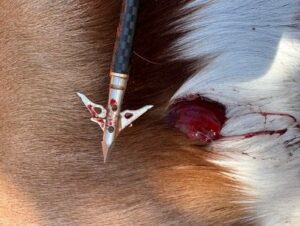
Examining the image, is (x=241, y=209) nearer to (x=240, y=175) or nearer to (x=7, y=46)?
(x=240, y=175)

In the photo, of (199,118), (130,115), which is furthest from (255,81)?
(130,115)

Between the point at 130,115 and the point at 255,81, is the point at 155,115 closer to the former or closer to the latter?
the point at 130,115

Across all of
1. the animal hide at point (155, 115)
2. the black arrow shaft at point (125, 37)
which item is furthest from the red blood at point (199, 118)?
the black arrow shaft at point (125, 37)

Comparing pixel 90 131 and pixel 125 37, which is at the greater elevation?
pixel 125 37

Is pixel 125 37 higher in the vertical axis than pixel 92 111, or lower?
higher

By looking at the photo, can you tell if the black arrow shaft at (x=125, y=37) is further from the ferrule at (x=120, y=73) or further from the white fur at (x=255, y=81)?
the white fur at (x=255, y=81)

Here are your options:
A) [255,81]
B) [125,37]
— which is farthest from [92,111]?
[255,81]

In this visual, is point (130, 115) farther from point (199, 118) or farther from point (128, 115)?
point (199, 118)

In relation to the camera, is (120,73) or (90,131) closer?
(120,73)

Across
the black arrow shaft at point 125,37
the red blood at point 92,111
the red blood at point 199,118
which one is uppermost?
the black arrow shaft at point 125,37
